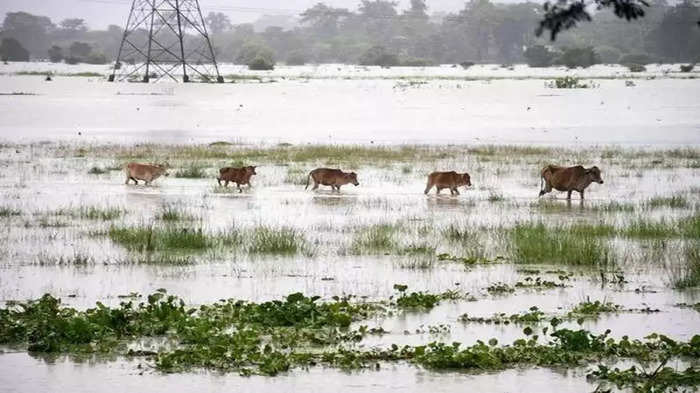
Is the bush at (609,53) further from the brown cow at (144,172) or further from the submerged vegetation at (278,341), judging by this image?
the submerged vegetation at (278,341)

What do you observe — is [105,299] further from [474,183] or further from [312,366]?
[474,183]

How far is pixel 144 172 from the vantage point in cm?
2206

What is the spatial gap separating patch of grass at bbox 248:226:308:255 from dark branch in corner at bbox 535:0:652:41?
6.20m

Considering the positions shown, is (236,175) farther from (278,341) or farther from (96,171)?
(278,341)

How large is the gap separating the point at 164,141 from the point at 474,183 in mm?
13899

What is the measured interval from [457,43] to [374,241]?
149314 millimetres

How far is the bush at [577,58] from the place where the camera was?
353 ft

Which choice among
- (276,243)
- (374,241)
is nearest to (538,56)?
(374,241)

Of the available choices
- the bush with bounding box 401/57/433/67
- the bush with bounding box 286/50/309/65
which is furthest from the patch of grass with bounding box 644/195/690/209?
the bush with bounding box 286/50/309/65

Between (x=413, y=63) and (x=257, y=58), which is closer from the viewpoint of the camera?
(x=257, y=58)

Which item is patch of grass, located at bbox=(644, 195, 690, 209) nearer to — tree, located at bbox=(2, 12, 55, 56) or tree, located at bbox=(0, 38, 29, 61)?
tree, located at bbox=(0, 38, 29, 61)

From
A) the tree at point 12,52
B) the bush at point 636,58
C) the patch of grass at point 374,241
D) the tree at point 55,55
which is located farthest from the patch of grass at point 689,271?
the tree at point 55,55

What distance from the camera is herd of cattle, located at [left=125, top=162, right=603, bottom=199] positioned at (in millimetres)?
19891

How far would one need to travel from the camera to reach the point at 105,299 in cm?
1148
